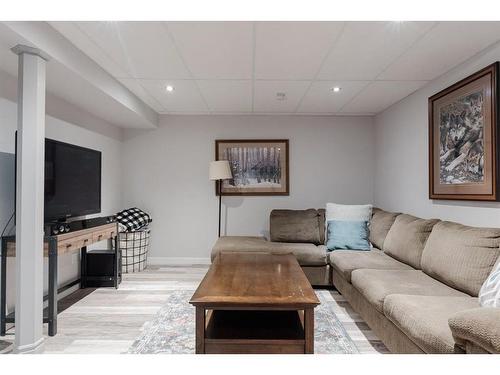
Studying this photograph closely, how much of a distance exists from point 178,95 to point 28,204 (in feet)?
6.91

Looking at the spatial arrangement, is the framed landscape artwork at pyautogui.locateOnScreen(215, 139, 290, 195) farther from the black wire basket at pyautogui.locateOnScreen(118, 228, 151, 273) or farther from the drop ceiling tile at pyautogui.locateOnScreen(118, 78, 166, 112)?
the black wire basket at pyautogui.locateOnScreen(118, 228, 151, 273)

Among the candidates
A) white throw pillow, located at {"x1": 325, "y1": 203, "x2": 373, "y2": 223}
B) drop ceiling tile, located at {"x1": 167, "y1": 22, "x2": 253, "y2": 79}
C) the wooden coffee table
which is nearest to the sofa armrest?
the wooden coffee table

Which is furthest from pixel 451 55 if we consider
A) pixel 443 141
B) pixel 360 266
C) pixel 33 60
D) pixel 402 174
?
pixel 33 60

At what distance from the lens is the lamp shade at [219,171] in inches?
169

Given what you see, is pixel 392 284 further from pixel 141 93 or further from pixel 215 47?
pixel 141 93

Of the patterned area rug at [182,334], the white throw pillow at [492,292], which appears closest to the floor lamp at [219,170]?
the patterned area rug at [182,334]

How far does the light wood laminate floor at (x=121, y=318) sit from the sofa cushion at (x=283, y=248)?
40 centimetres

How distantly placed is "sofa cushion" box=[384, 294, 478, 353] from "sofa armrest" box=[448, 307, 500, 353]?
128mm

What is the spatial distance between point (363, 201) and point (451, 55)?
2.52m

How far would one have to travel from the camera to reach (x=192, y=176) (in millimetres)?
4711

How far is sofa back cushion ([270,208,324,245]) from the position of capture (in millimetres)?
4000

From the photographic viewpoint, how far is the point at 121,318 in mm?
2682

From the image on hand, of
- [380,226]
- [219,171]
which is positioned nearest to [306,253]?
[380,226]

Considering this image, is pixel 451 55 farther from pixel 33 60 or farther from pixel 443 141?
pixel 33 60
